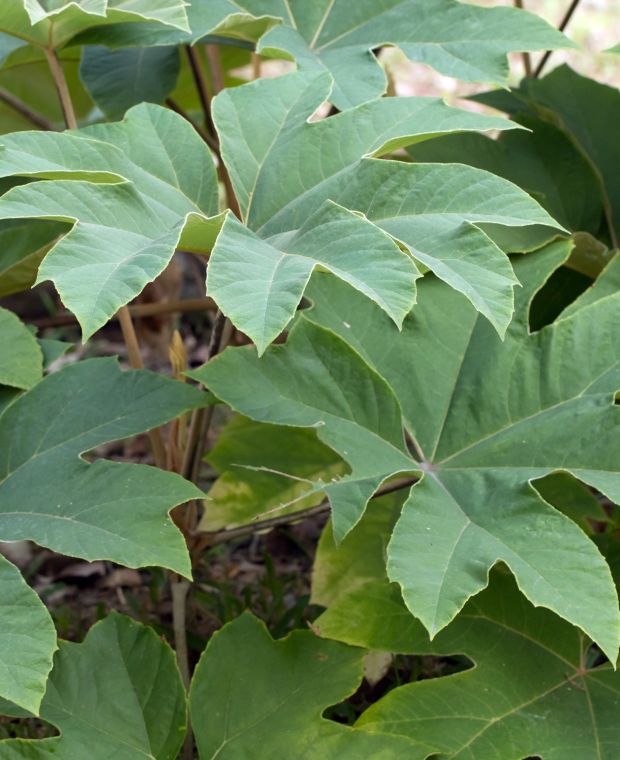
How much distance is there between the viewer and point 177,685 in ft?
3.31

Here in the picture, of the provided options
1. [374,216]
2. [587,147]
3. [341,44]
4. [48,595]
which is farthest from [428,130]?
[48,595]

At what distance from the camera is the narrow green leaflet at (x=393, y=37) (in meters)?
1.18

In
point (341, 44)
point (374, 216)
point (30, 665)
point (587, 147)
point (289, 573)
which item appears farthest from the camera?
point (289, 573)

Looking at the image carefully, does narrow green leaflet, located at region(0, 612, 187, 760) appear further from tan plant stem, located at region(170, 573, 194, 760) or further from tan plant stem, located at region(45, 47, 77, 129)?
tan plant stem, located at region(45, 47, 77, 129)

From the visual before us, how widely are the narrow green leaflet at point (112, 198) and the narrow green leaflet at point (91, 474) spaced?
0.73 feet

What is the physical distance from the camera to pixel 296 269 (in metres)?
0.83

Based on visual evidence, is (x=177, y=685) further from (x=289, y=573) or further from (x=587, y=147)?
(x=587, y=147)

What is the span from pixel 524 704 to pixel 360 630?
0.19 metres

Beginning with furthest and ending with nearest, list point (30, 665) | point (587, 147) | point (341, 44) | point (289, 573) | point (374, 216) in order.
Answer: point (289, 573)
point (587, 147)
point (341, 44)
point (374, 216)
point (30, 665)

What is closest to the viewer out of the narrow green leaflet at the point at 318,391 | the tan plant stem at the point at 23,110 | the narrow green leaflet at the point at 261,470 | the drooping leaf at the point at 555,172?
the narrow green leaflet at the point at 318,391

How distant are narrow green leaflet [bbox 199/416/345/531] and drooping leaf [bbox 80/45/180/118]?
18.5 inches

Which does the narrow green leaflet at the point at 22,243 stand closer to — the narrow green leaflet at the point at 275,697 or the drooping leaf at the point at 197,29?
the drooping leaf at the point at 197,29

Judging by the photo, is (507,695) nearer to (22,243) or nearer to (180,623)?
(180,623)

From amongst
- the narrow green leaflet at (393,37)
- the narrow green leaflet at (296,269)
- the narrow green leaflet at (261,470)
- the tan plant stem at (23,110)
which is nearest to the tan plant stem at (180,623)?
the narrow green leaflet at (261,470)
